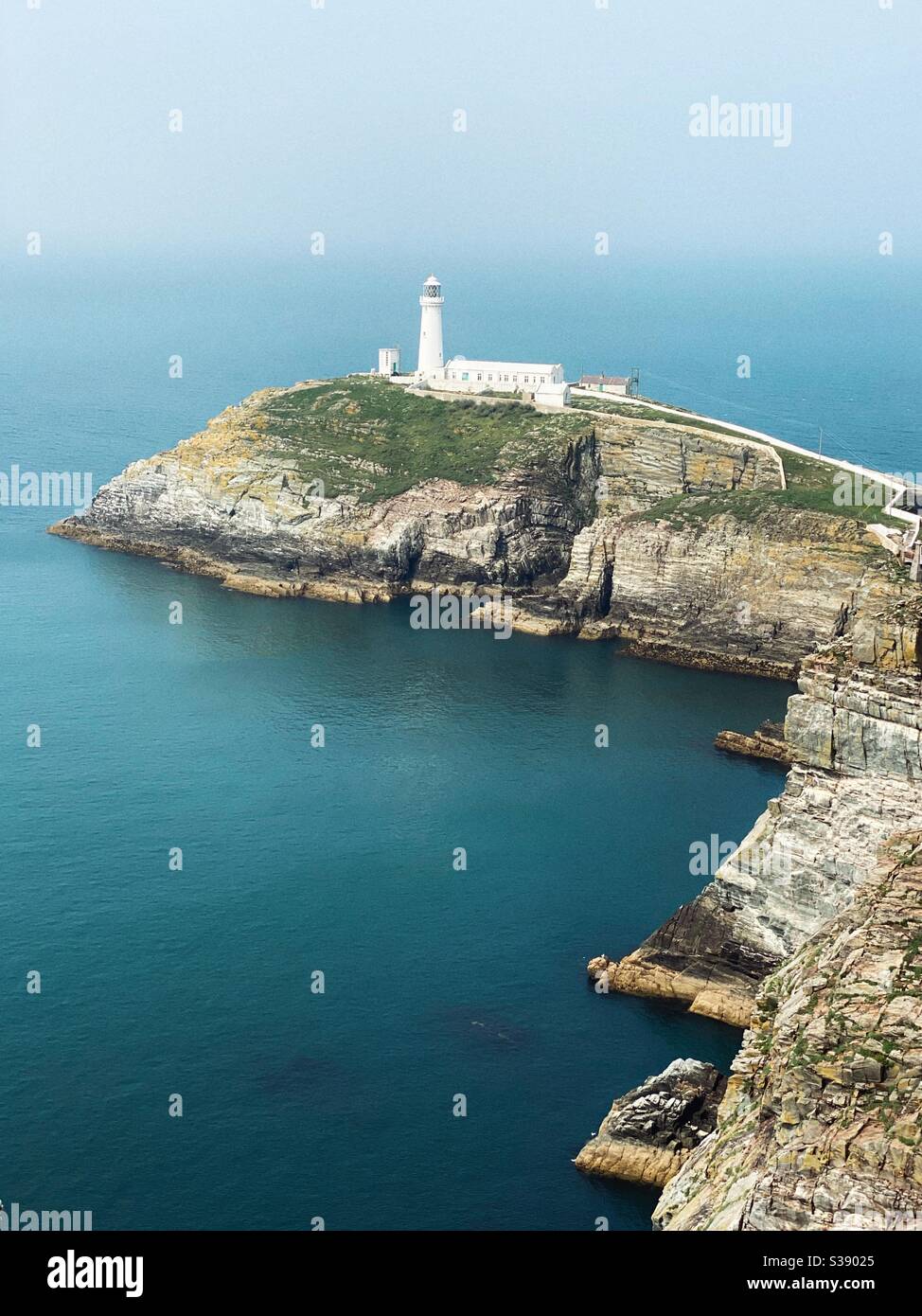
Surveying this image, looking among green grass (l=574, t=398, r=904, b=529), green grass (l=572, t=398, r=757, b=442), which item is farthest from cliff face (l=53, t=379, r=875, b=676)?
green grass (l=572, t=398, r=757, b=442)

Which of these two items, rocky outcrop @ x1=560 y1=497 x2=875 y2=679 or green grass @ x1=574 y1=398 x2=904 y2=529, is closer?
rocky outcrop @ x1=560 y1=497 x2=875 y2=679

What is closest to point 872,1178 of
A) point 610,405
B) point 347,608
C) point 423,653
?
point 423,653

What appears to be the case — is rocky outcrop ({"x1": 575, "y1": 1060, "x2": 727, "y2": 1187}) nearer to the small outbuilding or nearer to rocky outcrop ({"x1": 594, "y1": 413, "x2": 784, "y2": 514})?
rocky outcrop ({"x1": 594, "y1": 413, "x2": 784, "y2": 514})

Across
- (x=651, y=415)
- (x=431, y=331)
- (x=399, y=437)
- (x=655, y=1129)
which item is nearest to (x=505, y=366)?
(x=431, y=331)

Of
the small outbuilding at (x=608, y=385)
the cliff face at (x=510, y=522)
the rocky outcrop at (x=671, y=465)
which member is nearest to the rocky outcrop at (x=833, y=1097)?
the cliff face at (x=510, y=522)

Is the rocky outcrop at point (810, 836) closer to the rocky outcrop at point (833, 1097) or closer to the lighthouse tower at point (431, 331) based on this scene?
the rocky outcrop at point (833, 1097)

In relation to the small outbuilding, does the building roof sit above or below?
above
